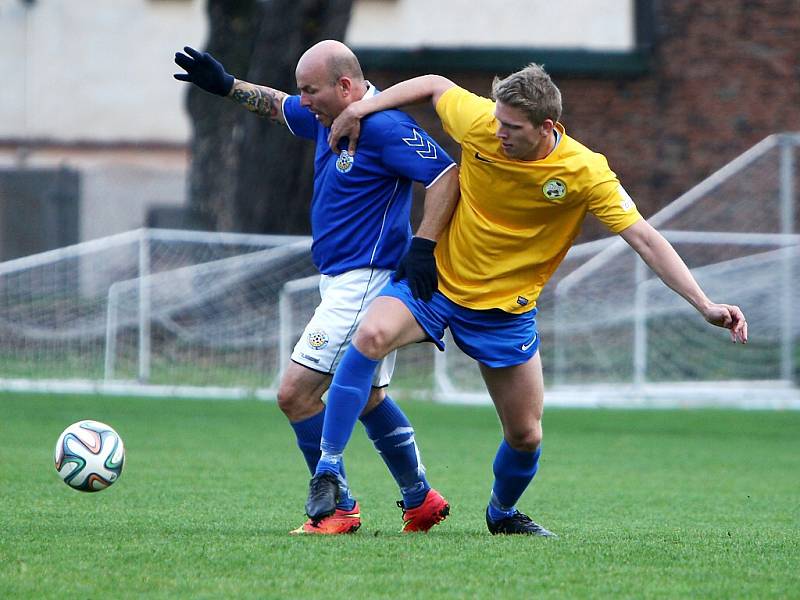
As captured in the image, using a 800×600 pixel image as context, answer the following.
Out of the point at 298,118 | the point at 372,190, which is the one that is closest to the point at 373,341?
the point at 372,190

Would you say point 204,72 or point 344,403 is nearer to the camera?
point 344,403

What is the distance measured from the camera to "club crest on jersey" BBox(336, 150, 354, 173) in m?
5.71

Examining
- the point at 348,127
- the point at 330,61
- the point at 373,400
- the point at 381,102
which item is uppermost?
the point at 330,61

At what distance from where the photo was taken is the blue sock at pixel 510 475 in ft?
18.9

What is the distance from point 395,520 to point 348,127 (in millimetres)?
1837

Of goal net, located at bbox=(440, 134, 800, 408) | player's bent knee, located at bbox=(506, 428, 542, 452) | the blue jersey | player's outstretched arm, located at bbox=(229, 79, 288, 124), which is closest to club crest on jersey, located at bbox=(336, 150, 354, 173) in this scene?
the blue jersey

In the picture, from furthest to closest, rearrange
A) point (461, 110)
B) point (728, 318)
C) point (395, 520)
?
point (395, 520) → point (461, 110) → point (728, 318)

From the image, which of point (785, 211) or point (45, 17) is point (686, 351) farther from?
point (45, 17)

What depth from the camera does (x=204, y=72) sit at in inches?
242

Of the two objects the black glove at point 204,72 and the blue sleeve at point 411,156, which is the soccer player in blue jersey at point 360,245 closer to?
the blue sleeve at point 411,156

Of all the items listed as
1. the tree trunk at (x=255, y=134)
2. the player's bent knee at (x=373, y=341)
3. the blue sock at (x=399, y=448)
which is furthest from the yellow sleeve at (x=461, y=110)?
the tree trunk at (x=255, y=134)

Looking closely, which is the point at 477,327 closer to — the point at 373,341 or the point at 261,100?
the point at 373,341

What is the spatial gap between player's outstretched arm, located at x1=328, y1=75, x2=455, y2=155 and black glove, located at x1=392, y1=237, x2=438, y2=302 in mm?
498

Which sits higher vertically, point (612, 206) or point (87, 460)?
point (612, 206)
